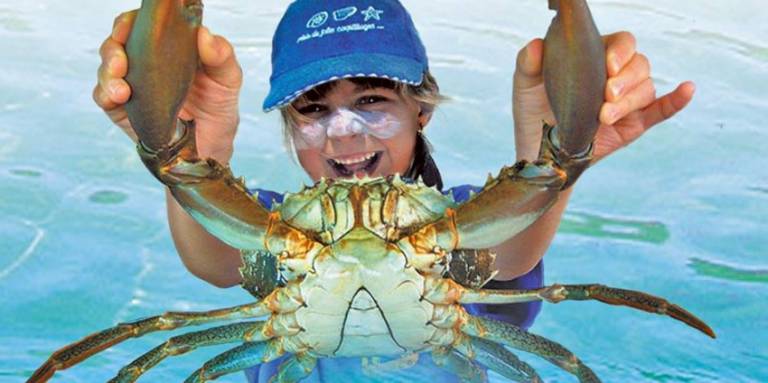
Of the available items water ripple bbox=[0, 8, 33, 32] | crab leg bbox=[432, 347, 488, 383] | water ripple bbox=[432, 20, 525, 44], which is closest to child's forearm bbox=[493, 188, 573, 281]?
crab leg bbox=[432, 347, 488, 383]

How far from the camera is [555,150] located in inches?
85.5

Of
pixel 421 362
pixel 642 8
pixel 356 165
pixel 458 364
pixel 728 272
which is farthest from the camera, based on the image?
pixel 642 8

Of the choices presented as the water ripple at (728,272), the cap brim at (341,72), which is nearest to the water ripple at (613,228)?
the water ripple at (728,272)

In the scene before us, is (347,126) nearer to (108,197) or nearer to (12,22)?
(108,197)

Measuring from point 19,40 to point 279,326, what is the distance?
5.28m

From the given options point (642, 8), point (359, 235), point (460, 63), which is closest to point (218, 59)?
point (359, 235)

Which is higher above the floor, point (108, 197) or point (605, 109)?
point (605, 109)

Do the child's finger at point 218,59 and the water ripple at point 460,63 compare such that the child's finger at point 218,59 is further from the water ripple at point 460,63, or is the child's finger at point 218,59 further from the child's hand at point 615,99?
the water ripple at point 460,63

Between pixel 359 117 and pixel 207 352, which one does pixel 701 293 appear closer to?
pixel 207 352

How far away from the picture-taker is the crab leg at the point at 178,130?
2043 mm

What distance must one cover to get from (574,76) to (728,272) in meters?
3.31

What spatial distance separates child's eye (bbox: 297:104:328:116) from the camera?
117 inches

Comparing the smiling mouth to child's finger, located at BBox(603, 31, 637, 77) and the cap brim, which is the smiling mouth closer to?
the cap brim

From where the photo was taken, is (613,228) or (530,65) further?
(613,228)
